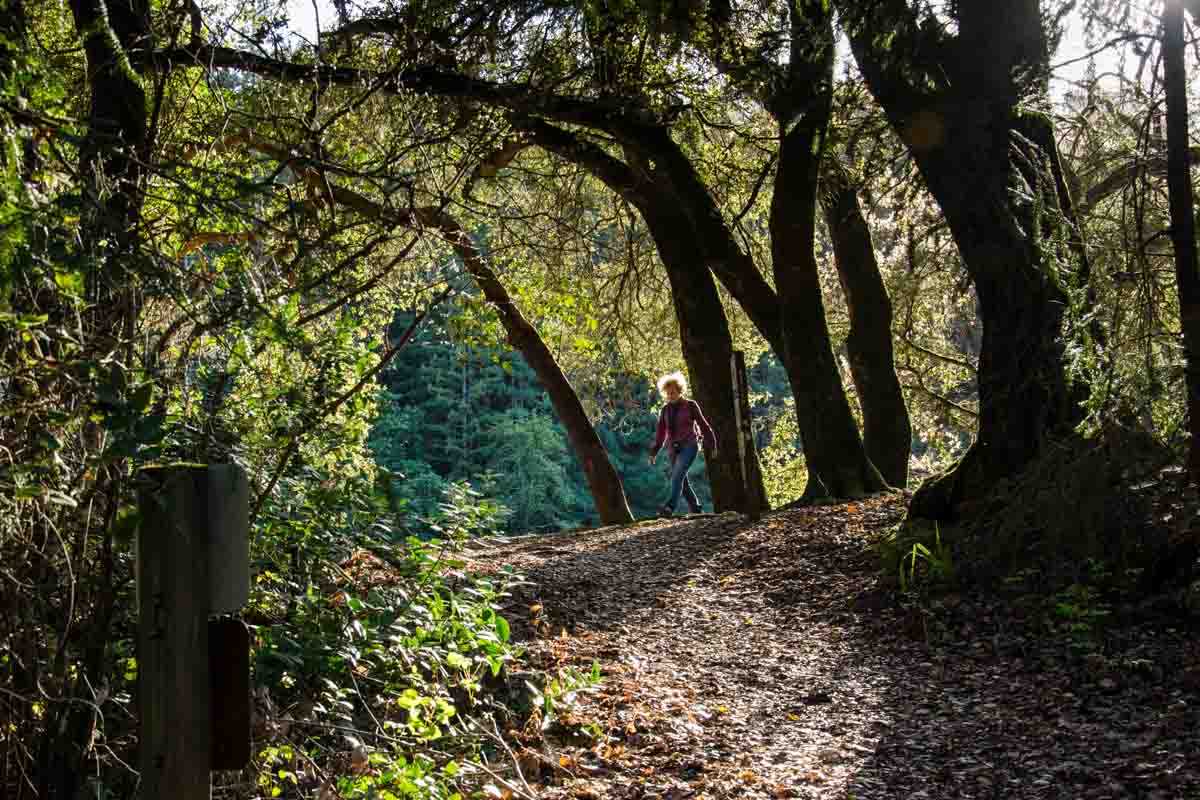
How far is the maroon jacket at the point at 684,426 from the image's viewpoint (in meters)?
12.6

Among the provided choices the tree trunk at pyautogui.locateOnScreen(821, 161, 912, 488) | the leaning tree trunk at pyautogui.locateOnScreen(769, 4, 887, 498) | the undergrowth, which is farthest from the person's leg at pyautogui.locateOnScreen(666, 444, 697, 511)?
the undergrowth

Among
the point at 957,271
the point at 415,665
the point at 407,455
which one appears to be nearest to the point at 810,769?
the point at 415,665

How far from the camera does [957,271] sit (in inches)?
489

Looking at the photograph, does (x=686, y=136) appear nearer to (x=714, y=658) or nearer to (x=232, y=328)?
(x=714, y=658)

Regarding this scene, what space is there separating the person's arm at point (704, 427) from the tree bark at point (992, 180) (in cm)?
430

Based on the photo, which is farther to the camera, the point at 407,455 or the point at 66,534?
the point at 407,455

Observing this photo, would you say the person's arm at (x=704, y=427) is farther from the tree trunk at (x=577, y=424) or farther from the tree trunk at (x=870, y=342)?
the tree trunk at (x=577, y=424)

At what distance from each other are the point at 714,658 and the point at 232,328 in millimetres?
4378

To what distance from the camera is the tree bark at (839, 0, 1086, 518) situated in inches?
307

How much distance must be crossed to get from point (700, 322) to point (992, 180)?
4911 millimetres

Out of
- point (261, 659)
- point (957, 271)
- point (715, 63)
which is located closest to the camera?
point (261, 659)

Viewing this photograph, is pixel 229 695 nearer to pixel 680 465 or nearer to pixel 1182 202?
pixel 1182 202

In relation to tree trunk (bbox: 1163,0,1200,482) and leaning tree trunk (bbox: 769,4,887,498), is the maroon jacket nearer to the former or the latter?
leaning tree trunk (bbox: 769,4,887,498)

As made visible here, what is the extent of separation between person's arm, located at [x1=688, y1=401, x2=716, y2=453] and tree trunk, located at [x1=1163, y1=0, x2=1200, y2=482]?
21.3 ft
